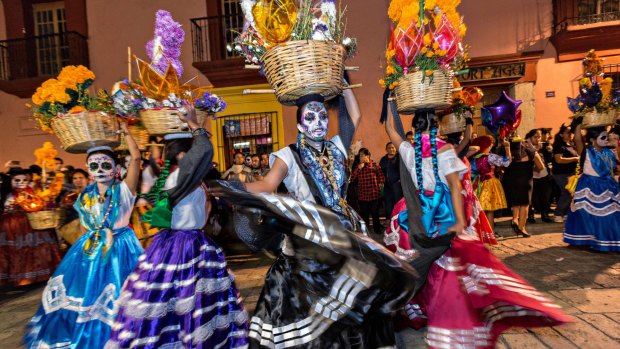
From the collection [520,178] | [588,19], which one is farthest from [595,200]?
[588,19]

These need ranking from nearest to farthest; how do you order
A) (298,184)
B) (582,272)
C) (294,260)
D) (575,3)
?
1. (294,260)
2. (298,184)
3. (582,272)
4. (575,3)

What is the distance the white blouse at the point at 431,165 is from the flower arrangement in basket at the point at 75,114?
2525 millimetres

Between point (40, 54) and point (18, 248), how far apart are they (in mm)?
10252

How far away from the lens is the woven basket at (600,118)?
6504 mm

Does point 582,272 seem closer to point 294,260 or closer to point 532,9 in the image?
point 294,260

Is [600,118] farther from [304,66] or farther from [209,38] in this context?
[209,38]

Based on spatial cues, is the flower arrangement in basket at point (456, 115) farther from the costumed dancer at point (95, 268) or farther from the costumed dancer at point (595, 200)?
the costumed dancer at point (95, 268)

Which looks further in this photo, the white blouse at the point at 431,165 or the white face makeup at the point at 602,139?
the white face makeup at the point at 602,139

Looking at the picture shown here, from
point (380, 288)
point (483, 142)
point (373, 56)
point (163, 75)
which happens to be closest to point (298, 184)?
point (380, 288)

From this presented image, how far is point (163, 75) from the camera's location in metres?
3.35

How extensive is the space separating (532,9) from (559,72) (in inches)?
83.4

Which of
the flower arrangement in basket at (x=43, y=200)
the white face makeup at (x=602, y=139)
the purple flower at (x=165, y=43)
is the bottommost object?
the flower arrangement in basket at (x=43, y=200)

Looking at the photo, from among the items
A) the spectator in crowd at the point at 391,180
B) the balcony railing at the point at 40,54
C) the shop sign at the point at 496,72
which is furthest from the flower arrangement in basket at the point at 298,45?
the balcony railing at the point at 40,54

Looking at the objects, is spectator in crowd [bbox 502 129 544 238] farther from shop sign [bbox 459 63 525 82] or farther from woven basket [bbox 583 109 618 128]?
shop sign [bbox 459 63 525 82]
